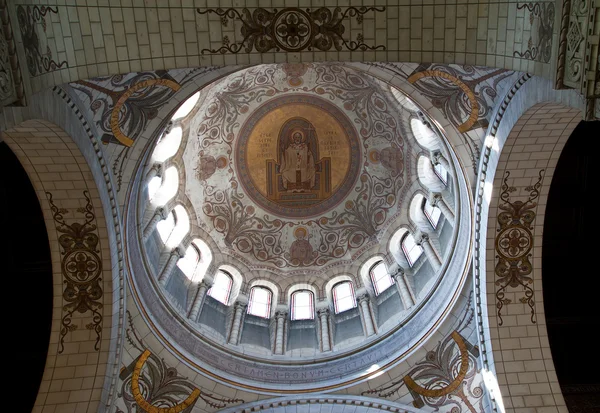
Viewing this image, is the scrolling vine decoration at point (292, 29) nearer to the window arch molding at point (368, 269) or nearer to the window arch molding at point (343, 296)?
the window arch molding at point (368, 269)

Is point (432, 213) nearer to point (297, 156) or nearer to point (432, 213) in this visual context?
point (432, 213)

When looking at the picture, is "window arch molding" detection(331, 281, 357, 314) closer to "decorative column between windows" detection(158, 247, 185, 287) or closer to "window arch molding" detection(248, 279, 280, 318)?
"window arch molding" detection(248, 279, 280, 318)

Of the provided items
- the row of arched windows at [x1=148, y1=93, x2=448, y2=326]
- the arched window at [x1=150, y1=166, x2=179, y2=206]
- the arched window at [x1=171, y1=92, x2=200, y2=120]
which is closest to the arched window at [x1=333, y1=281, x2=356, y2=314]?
the row of arched windows at [x1=148, y1=93, x2=448, y2=326]

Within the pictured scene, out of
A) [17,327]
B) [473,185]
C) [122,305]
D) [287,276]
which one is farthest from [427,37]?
[287,276]

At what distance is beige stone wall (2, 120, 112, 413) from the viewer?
10594 mm

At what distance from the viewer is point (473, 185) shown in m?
12.2

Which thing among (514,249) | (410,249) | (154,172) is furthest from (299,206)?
(514,249)

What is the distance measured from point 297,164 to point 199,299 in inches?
237

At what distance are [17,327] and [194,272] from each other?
18.0 ft

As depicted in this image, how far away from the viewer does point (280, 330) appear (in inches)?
679

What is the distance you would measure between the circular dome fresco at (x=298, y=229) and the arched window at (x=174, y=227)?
0.04 m

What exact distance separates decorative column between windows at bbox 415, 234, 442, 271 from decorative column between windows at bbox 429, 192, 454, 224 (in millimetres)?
1097

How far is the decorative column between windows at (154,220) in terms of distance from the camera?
47.1 feet

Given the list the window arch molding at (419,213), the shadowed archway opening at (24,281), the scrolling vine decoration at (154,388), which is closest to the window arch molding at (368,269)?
the window arch molding at (419,213)
